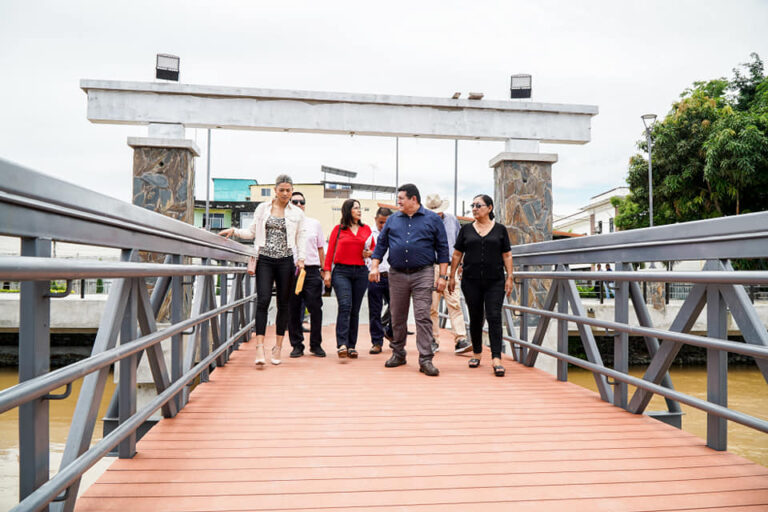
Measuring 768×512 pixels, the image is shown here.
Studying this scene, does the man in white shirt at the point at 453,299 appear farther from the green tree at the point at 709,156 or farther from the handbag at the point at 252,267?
the green tree at the point at 709,156

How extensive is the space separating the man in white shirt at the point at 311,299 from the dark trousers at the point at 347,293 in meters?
0.28

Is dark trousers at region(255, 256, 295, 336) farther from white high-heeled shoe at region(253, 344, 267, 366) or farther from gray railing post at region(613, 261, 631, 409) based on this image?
gray railing post at region(613, 261, 631, 409)

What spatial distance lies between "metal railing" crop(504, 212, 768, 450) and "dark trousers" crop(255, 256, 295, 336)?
2413 millimetres

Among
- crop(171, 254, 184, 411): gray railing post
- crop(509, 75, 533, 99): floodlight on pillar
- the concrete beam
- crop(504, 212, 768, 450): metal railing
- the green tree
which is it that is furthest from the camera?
the green tree

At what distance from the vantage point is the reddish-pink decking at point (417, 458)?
7.66 feet

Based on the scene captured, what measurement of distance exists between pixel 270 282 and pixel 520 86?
7143mm

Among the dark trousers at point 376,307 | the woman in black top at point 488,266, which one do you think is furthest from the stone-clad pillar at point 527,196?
the woman in black top at point 488,266

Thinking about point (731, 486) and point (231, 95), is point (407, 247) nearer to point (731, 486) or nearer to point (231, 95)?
point (731, 486)

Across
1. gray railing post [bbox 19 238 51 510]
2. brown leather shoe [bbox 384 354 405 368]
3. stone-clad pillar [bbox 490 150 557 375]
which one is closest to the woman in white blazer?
brown leather shoe [bbox 384 354 405 368]

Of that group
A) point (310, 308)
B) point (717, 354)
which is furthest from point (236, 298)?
point (717, 354)

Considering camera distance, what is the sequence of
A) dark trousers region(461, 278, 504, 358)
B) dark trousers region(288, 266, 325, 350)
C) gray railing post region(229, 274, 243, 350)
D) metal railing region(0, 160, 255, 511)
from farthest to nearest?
dark trousers region(288, 266, 325, 350) < gray railing post region(229, 274, 243, 350) < dark trousers region(461, 278, 504, 358) < metal railing region(0, 160, 255, 511)

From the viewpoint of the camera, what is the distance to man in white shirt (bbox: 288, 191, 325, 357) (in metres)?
6.36

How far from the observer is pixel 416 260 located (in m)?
5.30

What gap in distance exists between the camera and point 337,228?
6242mm
